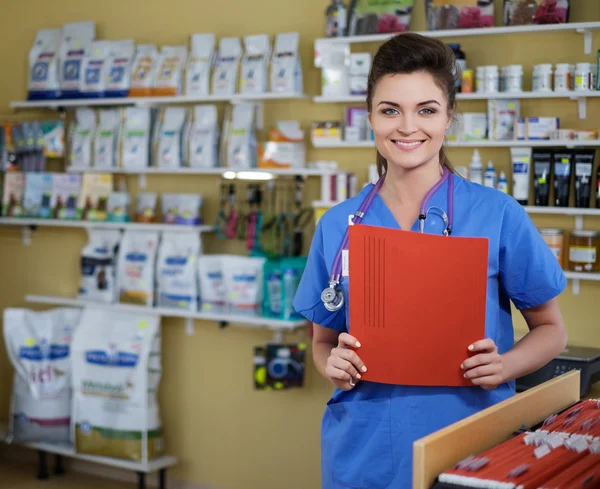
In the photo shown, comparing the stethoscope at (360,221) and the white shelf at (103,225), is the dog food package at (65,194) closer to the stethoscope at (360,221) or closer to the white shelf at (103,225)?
the white shelf at (103,225)

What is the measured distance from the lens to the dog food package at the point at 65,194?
468 cm

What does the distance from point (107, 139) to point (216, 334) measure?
45.7 inches

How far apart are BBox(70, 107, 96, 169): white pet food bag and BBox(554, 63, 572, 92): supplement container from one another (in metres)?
2.43

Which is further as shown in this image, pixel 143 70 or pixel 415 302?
pixel 143 70

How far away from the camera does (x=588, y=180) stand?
3434mm

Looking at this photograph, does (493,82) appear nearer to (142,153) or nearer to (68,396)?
(142,153)

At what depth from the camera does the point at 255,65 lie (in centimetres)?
414

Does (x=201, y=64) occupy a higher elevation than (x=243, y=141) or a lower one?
higher

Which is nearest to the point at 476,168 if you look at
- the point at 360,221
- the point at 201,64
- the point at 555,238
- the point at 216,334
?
the point at 555,238

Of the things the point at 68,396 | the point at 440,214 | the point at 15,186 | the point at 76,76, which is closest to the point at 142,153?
the point at 76,76

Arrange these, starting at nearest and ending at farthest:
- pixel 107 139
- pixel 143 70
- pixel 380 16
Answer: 1. pixel 380 16
2. pixel 143 70
3. pixel 107 139

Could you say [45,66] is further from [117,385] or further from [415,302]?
[415,302]

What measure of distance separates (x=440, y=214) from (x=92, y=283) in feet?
10.5

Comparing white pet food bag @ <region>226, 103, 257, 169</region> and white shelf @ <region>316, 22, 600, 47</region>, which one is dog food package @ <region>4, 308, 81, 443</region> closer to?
white pet food bag @ <region>226, 103, 257, 169</region>
